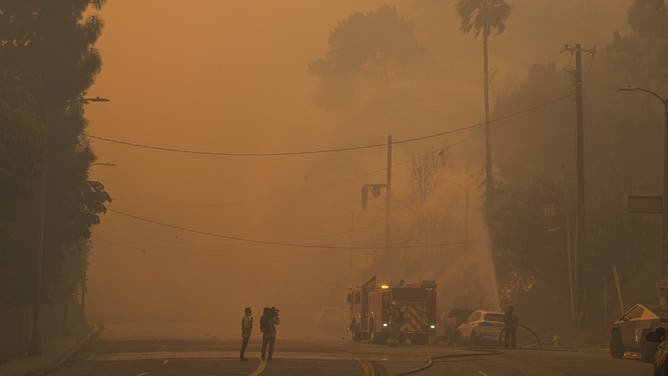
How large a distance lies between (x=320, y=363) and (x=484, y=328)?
680 inches

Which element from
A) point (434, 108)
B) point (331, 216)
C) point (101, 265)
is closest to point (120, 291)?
point (101, 265)

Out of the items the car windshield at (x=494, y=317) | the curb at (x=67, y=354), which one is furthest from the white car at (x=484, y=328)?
the curb at (x=67, y=354)

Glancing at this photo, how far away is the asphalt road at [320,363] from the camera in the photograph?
94.1 ft

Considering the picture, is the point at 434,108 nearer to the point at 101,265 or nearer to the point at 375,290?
the point at 101,265

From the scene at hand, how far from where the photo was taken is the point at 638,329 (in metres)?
32.2

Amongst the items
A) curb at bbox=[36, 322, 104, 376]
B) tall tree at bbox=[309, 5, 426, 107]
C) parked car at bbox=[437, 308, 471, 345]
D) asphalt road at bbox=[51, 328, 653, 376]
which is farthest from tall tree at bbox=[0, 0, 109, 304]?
tall tree at bbox=[309, 5, 426, 107]

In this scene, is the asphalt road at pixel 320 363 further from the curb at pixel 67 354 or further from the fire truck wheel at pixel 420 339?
the fire truck wheel at pixel 420 339

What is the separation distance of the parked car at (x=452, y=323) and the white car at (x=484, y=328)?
3252mm

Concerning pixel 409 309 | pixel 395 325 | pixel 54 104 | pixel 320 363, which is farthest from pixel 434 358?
pixel 54 104

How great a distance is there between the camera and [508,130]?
98.9m

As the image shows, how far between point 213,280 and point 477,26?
74.7m

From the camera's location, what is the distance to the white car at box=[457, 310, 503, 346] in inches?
1881

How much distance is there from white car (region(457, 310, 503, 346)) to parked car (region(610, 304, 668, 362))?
1298 centimetres

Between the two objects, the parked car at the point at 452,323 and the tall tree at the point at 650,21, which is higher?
the tall tree at the point at 650,21
